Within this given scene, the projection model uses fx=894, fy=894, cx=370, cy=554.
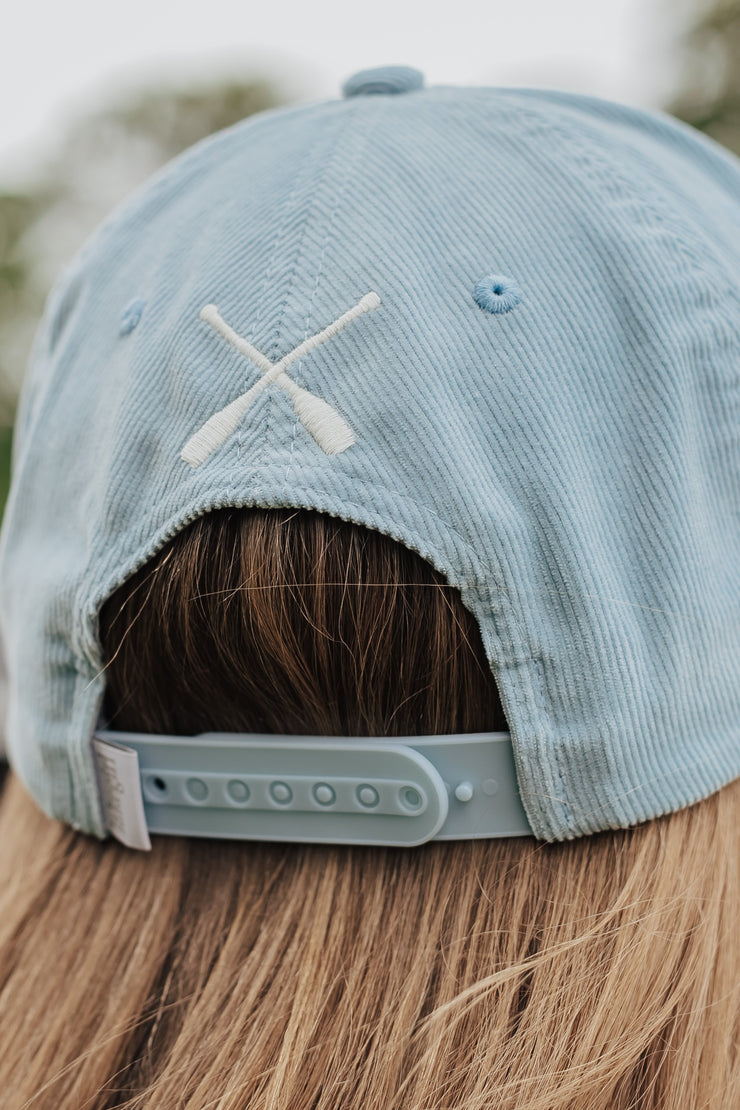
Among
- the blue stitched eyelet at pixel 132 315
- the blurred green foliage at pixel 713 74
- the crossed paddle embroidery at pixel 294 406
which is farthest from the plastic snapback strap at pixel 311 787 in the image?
the blurred green foliage at pixel 713 74

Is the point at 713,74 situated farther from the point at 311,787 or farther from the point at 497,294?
the point at 311,787

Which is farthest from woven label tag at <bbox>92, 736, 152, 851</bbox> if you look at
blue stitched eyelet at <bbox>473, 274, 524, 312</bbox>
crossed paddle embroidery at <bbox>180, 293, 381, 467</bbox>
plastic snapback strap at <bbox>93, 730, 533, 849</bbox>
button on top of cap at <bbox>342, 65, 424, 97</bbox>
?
button on top of cap at <bbox>342, 65, 424, 97</bbox>

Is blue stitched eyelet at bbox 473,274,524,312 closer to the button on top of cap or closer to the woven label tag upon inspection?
the button on top of cap

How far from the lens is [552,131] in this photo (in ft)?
2.38

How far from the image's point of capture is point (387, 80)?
0.84 metres

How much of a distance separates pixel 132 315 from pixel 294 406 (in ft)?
0.65

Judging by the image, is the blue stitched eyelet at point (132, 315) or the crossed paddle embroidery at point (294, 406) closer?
the crossed paddle embroidery at point (294, 406)

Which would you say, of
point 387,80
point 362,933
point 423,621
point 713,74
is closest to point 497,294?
point 423,621

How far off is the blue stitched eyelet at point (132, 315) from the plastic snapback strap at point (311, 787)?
0.34 meters

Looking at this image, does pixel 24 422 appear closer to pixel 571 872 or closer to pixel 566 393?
pixel 566 393

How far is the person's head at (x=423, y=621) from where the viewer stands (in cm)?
63

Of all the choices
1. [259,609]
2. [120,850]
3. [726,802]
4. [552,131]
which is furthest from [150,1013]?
[552,131]

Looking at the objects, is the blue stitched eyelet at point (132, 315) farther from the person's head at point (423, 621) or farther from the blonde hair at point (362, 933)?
the blonde hair at point (362, 933)

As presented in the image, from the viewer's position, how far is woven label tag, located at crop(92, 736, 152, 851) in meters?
0.74
